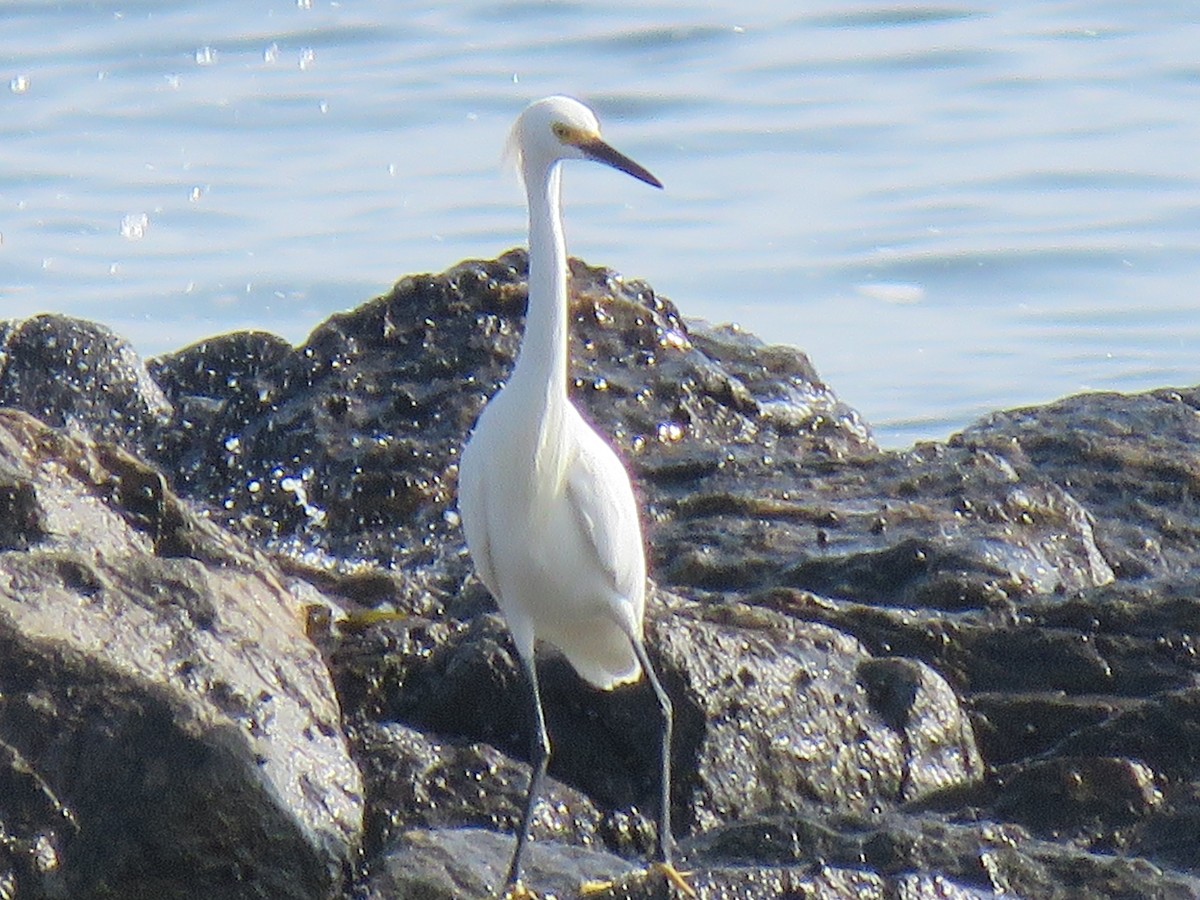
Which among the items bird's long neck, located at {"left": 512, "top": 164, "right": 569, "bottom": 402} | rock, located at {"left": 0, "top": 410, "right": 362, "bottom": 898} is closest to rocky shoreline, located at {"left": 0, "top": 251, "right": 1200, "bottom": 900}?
rock, located at {"left": 0, "top": 410, "right": 362, "bottom": 898}

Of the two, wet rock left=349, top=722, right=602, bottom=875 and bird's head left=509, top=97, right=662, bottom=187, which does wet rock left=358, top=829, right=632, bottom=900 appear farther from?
bird's head left=509, top=97, right=662, bottom=187

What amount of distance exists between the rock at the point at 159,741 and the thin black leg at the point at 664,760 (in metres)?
0.59

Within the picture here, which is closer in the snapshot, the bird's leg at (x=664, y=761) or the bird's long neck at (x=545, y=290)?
the bird's leg at (x=664, y=761)

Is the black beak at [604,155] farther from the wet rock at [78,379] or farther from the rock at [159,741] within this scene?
the wet rock at [78,379]

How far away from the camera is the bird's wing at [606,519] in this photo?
476 cm

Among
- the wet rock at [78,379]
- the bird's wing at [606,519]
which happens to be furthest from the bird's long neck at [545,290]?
the wet rock at [78,379]

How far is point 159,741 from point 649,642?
4.09 feet

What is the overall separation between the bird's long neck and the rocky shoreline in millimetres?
611

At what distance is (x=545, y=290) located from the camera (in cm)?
469

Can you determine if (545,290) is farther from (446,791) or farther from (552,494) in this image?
(446,791)

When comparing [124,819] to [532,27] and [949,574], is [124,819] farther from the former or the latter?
[532,27]

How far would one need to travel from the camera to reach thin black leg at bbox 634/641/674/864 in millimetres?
4215

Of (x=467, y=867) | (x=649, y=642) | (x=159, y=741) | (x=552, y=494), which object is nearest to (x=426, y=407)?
(x=552, y=494)

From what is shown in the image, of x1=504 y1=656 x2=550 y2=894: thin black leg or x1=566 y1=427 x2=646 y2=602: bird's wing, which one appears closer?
x1=504 y1=656 x2=550 y2=894: thin black leg
